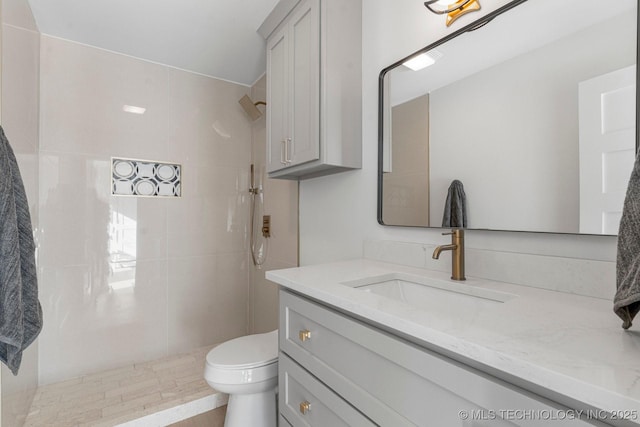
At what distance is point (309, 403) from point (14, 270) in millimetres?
956

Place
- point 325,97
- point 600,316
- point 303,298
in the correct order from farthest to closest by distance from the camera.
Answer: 1. point 325,97
2. point 303,298
3. point 600,316

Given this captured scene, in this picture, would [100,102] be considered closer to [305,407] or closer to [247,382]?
[247,382]

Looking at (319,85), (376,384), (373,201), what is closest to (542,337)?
(376,384)

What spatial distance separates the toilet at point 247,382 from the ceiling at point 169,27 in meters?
1.94

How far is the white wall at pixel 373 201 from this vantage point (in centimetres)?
99

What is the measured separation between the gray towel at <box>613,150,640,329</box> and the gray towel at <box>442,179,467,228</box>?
605 millimetres

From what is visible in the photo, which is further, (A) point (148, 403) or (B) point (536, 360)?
(A) point (148, 403)

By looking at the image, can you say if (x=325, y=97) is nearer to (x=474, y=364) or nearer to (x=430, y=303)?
(x=430, y=303)

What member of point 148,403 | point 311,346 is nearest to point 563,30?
point 311,346

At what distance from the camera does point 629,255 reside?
1.77ft

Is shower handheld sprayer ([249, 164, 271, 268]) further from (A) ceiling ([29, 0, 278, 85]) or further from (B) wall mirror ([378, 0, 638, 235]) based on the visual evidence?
(B) wall mirror ([378, 0, 638, 235])

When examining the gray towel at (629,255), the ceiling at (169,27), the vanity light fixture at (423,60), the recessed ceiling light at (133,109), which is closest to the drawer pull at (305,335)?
the gray towel at (629,255)

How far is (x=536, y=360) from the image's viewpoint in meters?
0.48

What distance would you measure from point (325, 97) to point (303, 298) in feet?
3.09
